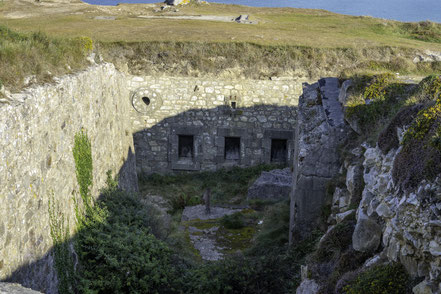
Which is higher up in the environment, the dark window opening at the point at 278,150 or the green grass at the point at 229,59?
the green grass at the point at 229,59

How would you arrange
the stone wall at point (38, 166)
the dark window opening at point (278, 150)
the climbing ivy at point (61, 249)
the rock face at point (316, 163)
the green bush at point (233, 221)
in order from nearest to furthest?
the stone wall at point (38, 166), the climbing ivy at point (61, 249), the rock face at point (316, 163), the green bush at point (233, 221), the dark window opening at point (278, 150)

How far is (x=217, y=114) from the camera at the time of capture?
14648 millimetres

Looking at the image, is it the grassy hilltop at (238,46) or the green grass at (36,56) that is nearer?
the green grass at (36,56)

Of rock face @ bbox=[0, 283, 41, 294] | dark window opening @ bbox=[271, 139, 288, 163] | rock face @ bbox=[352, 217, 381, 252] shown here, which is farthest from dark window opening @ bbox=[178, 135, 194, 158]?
rock face @ bbox=[0, 283, 41, 294]

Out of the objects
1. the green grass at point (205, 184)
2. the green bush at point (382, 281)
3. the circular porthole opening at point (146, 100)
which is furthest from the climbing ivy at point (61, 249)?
the circular porthole opening at point (146, 100)

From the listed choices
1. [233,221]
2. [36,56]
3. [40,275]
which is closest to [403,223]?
[40,275]

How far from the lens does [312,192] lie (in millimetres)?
7668

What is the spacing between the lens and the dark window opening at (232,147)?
49.5 ft

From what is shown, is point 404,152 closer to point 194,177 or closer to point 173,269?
point 173,269

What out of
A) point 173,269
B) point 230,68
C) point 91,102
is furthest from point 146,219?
point 230,68

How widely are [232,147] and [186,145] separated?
5.24 ft

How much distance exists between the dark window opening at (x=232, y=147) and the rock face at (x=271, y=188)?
2.22 meters

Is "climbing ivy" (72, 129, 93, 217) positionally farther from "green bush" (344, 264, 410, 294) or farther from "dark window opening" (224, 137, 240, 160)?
"dark window opening" (224, 137, 240, 160)

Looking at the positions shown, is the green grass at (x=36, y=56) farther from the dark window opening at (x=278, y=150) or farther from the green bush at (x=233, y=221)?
the dark window opening at (x=278, y=150)
